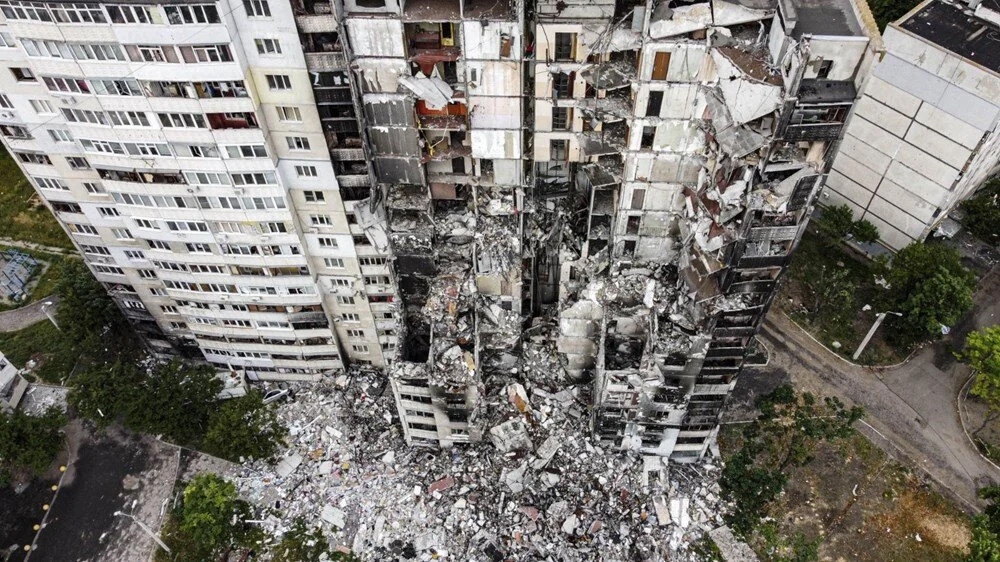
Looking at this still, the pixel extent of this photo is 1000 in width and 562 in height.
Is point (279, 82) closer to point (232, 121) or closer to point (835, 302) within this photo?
point (232, 121)

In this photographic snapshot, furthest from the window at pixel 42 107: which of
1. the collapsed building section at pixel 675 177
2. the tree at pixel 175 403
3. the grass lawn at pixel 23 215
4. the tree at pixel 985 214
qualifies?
the tree at pixel 985 214

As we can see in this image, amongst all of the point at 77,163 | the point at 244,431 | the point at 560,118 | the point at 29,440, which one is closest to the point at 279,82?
the point at 560,118

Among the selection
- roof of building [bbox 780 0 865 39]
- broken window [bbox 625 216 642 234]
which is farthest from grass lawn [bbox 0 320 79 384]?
roof of building [bbox 780 0 865 39]

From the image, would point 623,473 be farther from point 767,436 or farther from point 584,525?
point 767,436

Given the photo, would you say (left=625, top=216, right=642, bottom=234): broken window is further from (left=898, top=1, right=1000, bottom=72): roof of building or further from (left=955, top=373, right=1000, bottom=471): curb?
(left=955, top=373, right=1000, bottom=471): curb

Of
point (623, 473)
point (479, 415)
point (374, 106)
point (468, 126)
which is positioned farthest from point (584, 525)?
point (374, 106)

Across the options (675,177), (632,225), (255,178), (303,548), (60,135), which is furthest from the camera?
(303,548)

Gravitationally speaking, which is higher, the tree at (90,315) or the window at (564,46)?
the window at (564,46)

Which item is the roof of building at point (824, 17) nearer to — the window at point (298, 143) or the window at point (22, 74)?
the window at point (298, 143)
